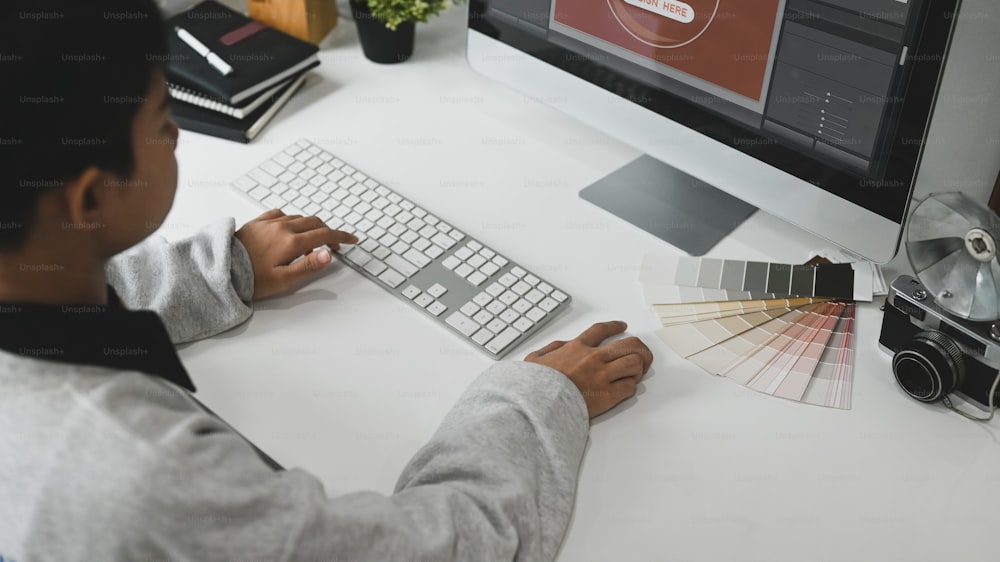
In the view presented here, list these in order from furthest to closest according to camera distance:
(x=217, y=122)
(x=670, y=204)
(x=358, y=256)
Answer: (x=217, y=122)
(x=670, y=204)
(x=358, y=256)

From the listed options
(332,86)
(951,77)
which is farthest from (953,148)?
(332,86)

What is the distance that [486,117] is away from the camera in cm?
132

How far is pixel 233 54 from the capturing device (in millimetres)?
1319

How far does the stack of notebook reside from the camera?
126 centimetres

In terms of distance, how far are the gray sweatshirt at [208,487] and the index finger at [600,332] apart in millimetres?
130

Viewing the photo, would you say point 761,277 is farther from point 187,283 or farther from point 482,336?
point 187,283

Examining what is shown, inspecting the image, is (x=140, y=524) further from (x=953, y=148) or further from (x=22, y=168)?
(x=953, y=148)

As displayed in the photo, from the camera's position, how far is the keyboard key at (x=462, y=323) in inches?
37.8

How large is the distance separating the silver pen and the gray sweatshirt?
71 cm

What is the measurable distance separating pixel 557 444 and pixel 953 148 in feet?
2.11

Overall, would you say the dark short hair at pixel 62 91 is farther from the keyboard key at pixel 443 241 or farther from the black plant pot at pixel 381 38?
the black plant pot at pixel 381 38

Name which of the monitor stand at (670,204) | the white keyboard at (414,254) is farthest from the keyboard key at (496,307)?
the monitor stand at (670,204)

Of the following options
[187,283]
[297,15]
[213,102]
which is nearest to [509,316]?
[187,283]

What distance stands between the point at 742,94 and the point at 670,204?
0.22 metres
